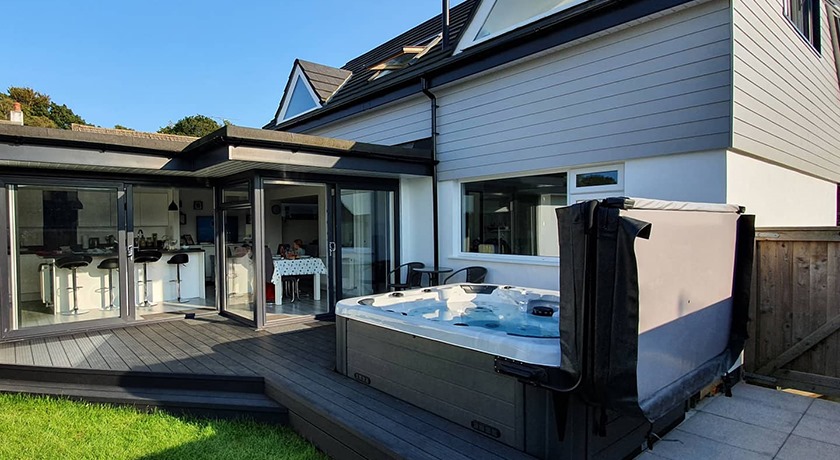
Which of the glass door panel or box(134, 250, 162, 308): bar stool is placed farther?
box(134, 250, 162, 308): bar stool

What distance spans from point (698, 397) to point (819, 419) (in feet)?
2.59

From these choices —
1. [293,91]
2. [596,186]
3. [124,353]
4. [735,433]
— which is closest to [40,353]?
[124,353]

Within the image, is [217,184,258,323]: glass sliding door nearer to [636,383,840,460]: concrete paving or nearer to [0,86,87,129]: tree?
[636,383,840,460]: concrete paving

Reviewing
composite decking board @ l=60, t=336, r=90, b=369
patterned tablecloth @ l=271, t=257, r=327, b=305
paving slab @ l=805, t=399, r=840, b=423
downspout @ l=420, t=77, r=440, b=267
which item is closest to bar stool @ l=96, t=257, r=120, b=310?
composite decking board @ l=60, t=336, r=90, b=369

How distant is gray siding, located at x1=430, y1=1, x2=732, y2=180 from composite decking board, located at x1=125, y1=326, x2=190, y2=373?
4.18 metres

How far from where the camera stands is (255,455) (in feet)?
10.0

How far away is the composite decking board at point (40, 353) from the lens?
4.23 m

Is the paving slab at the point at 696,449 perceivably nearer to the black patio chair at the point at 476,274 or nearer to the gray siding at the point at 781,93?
the gray siding at the point at 781,93

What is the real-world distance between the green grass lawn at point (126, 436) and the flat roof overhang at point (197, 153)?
247 centimetres

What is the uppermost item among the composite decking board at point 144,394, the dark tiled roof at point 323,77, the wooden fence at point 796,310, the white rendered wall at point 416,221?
the dark tiled roof at point 323,77

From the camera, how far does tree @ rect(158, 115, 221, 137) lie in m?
33.4

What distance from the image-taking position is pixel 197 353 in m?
4.55

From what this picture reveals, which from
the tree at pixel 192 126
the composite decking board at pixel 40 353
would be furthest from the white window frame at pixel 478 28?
the tree at pixel 192 126

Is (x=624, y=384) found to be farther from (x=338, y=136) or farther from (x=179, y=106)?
(x=179, y=106)
